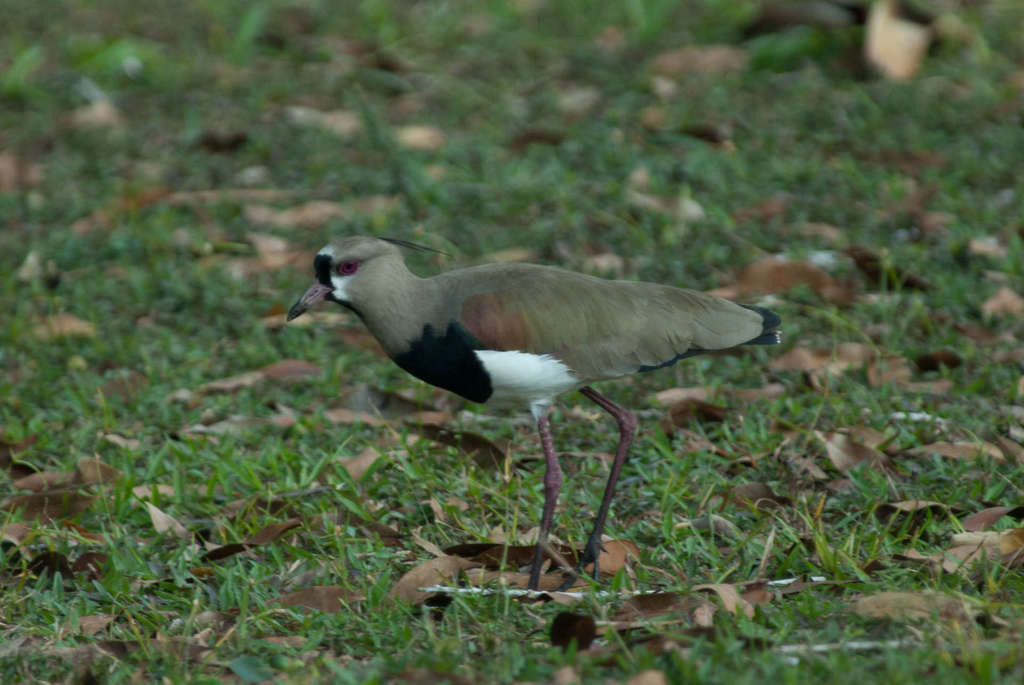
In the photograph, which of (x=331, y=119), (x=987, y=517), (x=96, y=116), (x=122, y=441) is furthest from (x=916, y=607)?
(x=96, y=116)

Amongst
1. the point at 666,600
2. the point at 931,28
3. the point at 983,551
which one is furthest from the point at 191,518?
the point at 931,28

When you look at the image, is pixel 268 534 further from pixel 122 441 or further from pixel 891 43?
pixel 891 43

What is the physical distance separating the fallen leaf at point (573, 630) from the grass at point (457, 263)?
0.20 feet

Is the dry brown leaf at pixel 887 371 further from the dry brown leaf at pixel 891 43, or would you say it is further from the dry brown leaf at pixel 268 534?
the dry brown leaf at pixel 891 43

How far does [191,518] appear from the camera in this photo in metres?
4.67

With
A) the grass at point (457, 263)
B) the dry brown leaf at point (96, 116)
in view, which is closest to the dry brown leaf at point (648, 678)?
the grass at point (457, 263)

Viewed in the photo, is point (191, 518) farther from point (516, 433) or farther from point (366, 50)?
point (366, 50)

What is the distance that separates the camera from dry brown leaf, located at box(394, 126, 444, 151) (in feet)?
25.5

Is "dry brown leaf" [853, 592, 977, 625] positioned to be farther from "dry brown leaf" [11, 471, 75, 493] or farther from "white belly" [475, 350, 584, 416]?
"dry brown leaf" [11, 471, 75, 493]

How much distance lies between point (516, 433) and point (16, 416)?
1940mm

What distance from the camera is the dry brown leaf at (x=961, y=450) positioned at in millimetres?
4613

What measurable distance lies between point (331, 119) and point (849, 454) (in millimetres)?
4381

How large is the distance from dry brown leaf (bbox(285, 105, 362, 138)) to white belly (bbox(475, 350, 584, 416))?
4.14 meters

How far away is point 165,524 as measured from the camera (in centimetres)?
451
